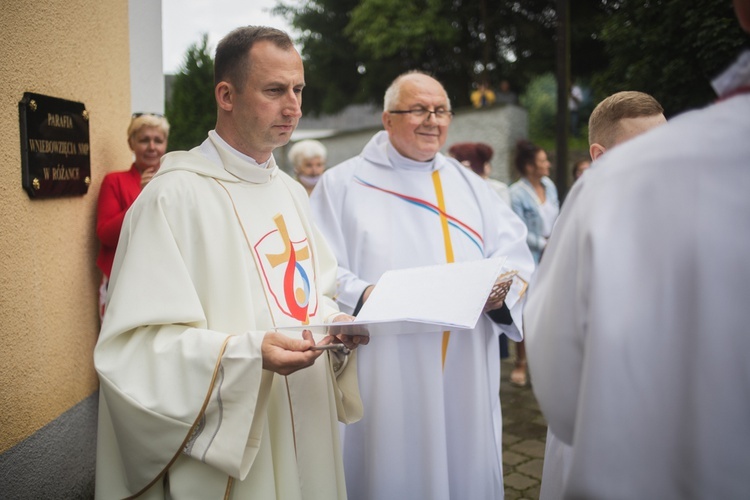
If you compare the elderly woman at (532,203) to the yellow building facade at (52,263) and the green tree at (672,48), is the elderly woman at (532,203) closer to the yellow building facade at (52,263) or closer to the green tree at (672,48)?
the yellow building facade at (52,263)

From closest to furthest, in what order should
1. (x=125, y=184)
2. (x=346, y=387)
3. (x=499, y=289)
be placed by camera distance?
(x=346, y=387) < (x=499, y=289) < (x=125, y=184)

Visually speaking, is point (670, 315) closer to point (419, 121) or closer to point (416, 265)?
point (416, 265)

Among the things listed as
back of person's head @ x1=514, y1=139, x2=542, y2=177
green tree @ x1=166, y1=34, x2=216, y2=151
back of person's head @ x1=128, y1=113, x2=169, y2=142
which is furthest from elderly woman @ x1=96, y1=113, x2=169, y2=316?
green tree @ x1=166, y1=34, x2=216, y2=151

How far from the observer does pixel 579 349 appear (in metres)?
1.22

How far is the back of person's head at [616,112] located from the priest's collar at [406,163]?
1.15 meters

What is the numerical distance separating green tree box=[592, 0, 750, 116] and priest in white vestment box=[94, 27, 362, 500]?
10.4m

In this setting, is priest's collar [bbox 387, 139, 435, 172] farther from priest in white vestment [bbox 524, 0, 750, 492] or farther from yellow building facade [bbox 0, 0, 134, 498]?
priest in white vestment [bbox 524, 0, 750, 492]

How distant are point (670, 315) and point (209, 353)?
1253 mm

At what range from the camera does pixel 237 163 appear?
2246mm

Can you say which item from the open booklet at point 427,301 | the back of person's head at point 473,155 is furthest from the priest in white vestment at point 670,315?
the back of person's head at point 473,155

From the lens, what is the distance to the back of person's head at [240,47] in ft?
7.13

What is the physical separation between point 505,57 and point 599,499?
24243 millimetres

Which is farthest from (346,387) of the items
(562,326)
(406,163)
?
(406,163)

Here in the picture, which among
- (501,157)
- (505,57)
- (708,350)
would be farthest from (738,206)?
(505,57)
